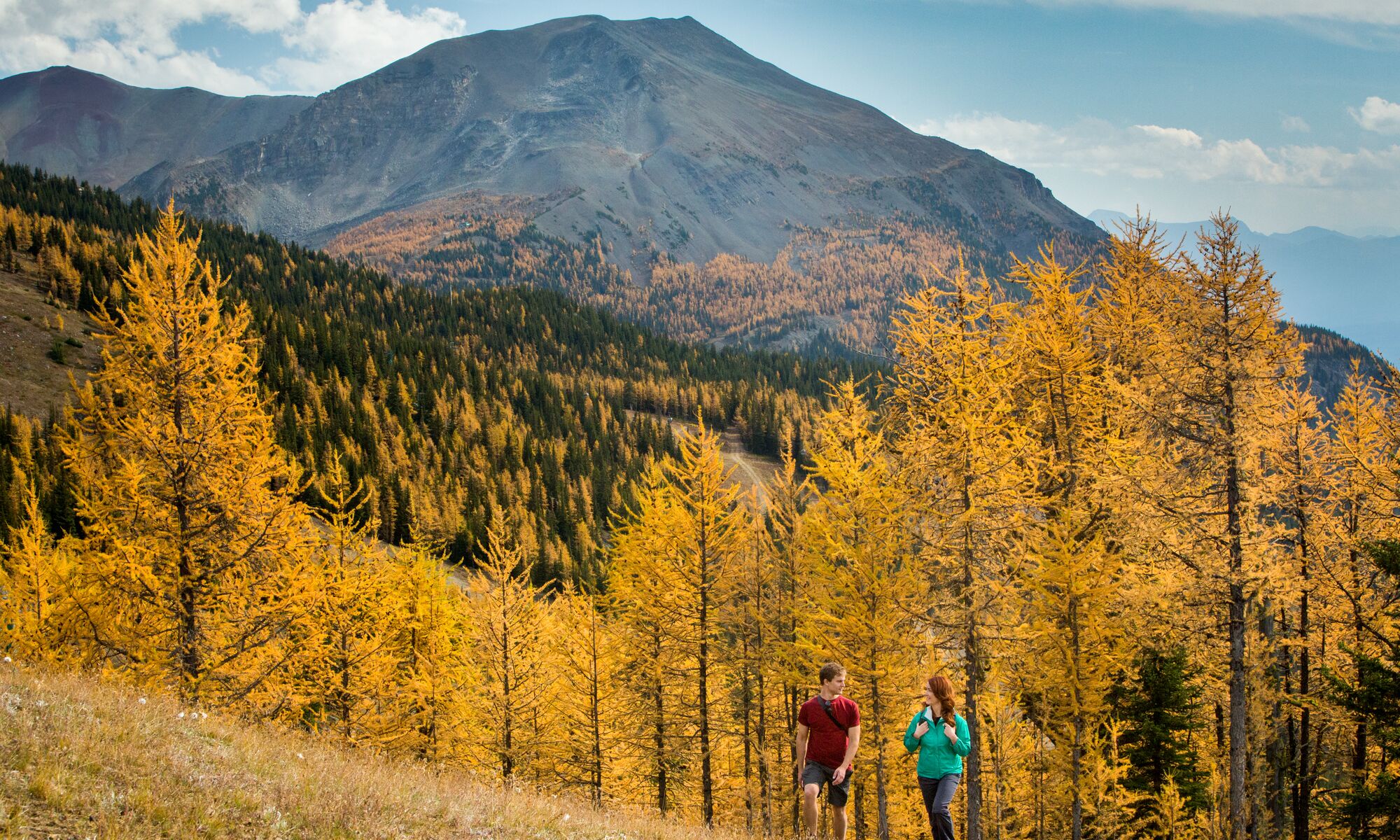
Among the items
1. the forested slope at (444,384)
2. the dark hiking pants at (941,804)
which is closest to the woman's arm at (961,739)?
the dark hiking pants at (941,804)

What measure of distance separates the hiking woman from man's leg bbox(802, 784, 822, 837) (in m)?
1.24

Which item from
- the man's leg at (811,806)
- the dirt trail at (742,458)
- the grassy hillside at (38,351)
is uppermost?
the grassy hillside at (38,351)

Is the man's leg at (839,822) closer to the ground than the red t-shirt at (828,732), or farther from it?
closer to the ground

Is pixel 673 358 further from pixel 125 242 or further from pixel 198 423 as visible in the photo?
pixel 198 423

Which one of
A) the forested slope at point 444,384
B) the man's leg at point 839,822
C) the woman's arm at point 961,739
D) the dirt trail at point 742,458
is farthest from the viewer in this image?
the dirt trail at point 742,458

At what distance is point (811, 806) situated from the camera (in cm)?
883

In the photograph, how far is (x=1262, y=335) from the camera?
48.6 ft

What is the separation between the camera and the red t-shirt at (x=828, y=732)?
899cm

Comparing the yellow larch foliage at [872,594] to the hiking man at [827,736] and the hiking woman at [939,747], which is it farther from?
the hiking woman at [939,747]

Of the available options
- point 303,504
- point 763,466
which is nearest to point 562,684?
point 303,504

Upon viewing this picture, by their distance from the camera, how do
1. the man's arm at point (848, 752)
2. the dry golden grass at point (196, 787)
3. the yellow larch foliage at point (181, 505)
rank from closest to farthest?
the dry golden grass at point (196, 787) < the man's arm at point (848, 752) < the yellow larch foliage at point (181, 505)

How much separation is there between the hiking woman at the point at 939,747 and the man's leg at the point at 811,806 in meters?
1.24

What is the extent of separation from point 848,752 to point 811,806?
33.5 inches

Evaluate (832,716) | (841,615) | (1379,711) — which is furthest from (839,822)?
(1379,711)
